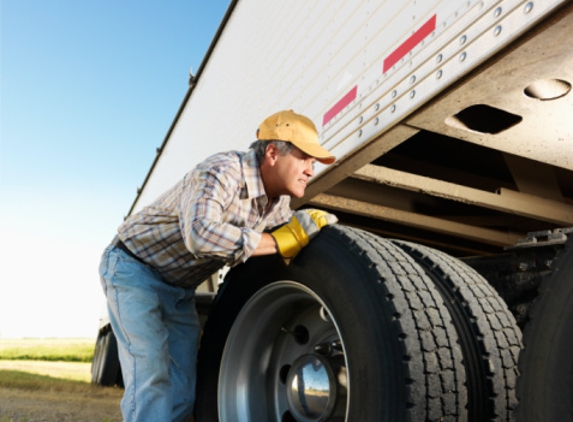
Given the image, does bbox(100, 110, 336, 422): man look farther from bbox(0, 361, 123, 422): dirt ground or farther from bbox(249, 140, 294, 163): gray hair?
bbox(0, 361, 123, 422): dirt ground

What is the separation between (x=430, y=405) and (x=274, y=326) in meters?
0.89

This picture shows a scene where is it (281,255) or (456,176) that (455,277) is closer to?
(281,255)

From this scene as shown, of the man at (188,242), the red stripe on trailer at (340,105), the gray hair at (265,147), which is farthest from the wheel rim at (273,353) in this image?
the red stripe on trailer at (340,105)

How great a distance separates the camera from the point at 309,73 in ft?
11.0

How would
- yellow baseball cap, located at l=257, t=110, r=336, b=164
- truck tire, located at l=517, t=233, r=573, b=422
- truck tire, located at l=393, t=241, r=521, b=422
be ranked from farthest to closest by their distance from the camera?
yellow baseball cap, located at l=257, t=110, r=336, b=164, truck tire, located at l=393, t=241, r=521, b=422, truck tire, located at l=517, t=233, r=573, b=422

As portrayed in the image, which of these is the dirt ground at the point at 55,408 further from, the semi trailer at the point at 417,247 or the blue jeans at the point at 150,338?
the semi trailer at the point at 417,247

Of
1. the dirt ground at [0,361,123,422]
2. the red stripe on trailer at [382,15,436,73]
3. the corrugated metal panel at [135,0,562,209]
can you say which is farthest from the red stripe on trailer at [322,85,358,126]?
the dirt ground at [0,361,123,422]

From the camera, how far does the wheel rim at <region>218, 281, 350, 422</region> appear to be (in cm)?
225

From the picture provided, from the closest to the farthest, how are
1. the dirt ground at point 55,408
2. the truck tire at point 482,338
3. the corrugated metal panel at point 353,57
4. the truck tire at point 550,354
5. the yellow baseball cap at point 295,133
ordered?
the truck tire at point 550,354 → the truck tire at point 482,338 → the corrugated metal panel at point 353,57 → the yellow baseball cap at point 295,133 → the dirt ground at point 55,408

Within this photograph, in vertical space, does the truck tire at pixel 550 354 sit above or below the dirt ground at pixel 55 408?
above

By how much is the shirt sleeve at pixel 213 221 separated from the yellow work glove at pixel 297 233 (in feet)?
0.29

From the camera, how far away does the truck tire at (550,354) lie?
1399mm

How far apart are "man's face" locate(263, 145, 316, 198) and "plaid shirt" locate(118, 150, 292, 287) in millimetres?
64

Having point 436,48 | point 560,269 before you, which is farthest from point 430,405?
point 436,48
